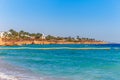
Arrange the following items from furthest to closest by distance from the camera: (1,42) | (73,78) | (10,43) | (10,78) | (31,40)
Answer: (31,40), (10,43), (1,42), (73,78), (10,78)

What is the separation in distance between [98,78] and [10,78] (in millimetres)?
6229

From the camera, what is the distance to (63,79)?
22328 mm

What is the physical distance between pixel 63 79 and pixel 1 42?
399ft

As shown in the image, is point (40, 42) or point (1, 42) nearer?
point (1, 42)

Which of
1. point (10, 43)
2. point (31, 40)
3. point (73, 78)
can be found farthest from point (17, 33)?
point (73, 78)

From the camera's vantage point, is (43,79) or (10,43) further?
(10,43)

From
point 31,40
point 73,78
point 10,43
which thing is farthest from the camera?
point 31,40

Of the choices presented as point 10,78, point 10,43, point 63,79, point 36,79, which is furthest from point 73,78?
point 10,43

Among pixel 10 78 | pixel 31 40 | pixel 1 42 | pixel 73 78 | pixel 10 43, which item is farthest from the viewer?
pixel 31 40

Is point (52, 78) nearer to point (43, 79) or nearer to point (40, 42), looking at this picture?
point (43, 79)

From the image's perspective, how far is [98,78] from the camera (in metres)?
23.2

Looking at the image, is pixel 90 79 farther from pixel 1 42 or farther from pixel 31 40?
pixel 31 40

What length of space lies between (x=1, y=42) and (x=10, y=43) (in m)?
10.8

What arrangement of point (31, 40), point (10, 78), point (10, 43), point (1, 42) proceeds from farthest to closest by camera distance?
point (31, 40), point (10, 43), point (1, 42), point (10, 78)
